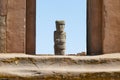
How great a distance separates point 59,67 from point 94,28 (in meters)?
0.85

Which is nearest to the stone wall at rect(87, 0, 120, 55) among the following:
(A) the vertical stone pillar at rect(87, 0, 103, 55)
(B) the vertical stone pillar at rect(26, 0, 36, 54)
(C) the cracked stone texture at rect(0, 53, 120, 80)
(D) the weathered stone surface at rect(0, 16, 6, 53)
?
(A) the vertical stone pillar at rect(87, 0, 103, 55)

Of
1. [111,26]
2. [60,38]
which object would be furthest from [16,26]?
[60,38]

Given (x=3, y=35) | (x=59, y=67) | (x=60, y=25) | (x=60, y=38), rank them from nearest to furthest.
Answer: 1. (x=59, y=67)
2. (x=3, y=35)
3. (x=60, y=38)
4. (x=60, y=25)

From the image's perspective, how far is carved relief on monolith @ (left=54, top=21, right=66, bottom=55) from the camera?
18594mm

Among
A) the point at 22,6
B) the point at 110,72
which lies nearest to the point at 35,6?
the point at 22,6

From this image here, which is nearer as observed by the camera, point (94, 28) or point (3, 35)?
point (3, 35)

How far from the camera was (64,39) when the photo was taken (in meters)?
19.3

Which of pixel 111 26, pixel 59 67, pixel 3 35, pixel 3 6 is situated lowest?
pixel 59 67

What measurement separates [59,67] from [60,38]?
1494 centimetres

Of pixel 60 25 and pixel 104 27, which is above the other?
pixel 60 25

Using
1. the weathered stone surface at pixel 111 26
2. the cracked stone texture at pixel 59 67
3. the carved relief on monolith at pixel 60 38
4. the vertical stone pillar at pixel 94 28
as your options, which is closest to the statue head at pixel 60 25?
the carved relief on monolith at pixel 60 38

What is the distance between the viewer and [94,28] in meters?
4.68

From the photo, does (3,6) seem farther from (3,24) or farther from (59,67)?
(59,67)

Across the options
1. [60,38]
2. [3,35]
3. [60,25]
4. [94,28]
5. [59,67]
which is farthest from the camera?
[60,25]
